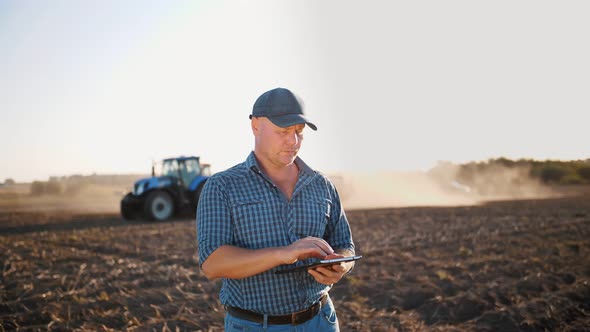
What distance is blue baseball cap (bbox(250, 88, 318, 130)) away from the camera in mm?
2088

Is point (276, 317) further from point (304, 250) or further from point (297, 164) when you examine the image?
point (297, 164)

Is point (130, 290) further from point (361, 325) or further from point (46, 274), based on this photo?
Answer: point (361, 325)

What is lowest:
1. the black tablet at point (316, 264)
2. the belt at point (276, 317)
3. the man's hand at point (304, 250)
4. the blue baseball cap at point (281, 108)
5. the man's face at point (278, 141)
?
the belt at point (276, 317)

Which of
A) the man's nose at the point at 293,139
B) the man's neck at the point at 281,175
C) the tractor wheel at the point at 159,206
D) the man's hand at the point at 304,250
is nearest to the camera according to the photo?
the man's hand at the point at 304,250

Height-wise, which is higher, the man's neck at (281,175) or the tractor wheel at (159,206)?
the man's neck at (281,175)

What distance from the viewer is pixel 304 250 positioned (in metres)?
1.89

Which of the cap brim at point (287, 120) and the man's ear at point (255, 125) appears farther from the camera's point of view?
the man's ear at point (255, 125)

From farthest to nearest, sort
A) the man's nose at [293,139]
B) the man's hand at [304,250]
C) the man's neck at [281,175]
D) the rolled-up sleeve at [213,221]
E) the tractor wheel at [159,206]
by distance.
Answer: the tractor wheel at [159,206] → the man's neck at [281,175] → the man's nose at [293,139] → the rolled-up sleeve at [213,221] → the man's hand at [304,250]

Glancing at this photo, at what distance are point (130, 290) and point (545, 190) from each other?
25.2 metres

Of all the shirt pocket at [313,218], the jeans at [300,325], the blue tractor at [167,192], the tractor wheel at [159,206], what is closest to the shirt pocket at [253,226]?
the shirt pocket at [313,218]

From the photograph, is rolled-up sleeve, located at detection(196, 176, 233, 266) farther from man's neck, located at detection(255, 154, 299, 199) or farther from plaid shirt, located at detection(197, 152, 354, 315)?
man's neck, located at detection(255, 154, 299, 199)

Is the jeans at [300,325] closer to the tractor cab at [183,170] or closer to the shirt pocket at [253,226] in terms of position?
the shirt pocket at [253,226]

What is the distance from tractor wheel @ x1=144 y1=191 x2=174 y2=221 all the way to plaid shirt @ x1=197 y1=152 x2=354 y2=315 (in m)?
13.5

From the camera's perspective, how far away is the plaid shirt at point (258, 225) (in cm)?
203
